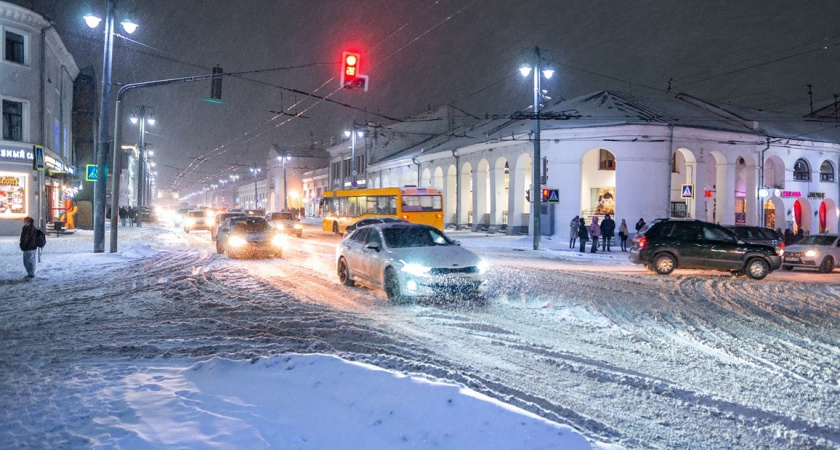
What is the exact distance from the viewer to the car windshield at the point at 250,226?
22.2 meters

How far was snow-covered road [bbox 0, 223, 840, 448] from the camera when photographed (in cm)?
551

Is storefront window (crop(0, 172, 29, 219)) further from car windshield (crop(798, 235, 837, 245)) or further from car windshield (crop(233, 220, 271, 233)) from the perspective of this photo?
car windshield (crop(798, 235, 837, 245))

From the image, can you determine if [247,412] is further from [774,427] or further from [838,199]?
[838,199]

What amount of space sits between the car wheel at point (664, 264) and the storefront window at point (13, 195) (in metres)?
29.1

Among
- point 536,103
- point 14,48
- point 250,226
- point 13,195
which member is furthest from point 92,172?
point 536,103

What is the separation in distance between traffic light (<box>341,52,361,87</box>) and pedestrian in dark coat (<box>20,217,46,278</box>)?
8.21 m

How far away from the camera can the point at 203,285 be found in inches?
573

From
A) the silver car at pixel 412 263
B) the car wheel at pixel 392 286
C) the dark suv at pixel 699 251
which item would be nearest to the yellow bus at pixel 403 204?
the dark suv at pixel 699 251

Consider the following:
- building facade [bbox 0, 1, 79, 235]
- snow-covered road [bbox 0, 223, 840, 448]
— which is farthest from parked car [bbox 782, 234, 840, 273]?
building facade [bbox 0, 1, 79, 235]

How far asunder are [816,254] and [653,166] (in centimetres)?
1521

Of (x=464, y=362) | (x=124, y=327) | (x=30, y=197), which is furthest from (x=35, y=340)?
(x=30, y=197)

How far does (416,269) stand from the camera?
11414mm

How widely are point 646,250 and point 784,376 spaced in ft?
39.3

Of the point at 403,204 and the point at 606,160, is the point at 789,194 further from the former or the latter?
the point at 403,204
